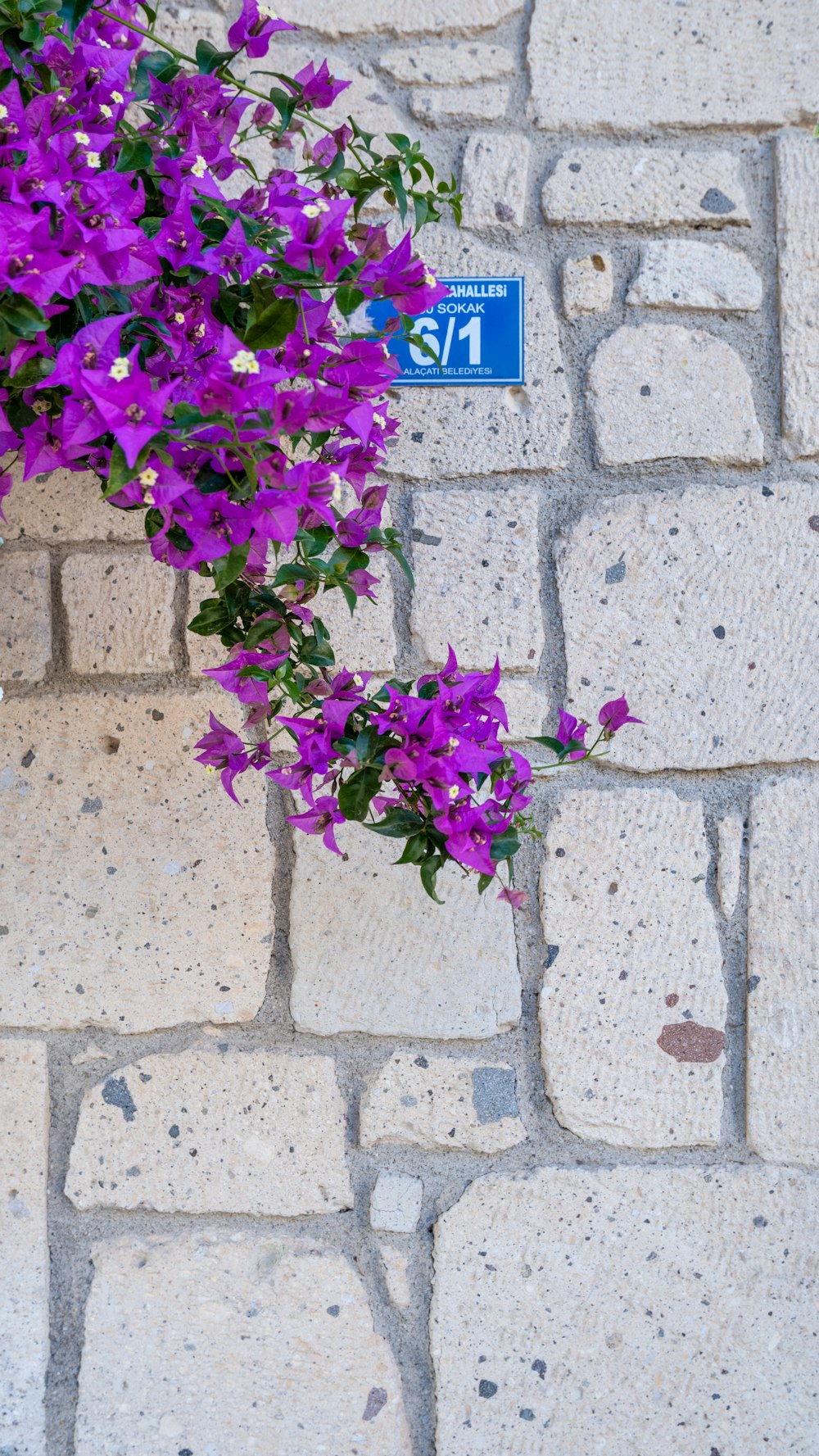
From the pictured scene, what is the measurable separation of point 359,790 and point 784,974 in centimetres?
62

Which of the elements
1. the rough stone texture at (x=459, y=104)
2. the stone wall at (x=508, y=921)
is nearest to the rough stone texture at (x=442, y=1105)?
the stone wall at (x=508, y=921)

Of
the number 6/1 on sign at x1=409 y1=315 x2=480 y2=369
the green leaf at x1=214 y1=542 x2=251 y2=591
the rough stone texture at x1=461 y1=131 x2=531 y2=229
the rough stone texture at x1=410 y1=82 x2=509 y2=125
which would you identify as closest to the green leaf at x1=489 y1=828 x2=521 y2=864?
the green leaf at x1=214 y1=542 x2=251 y2=591

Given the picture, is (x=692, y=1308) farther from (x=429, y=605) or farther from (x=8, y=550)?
(x=8, y=550)

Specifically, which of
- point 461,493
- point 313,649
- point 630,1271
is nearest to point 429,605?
point 461,493

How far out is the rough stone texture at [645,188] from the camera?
4.09 feet

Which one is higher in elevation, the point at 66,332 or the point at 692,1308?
the point at 66,332

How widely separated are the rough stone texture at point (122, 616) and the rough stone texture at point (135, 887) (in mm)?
45

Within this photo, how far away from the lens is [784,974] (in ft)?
3.94

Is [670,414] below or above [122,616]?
above

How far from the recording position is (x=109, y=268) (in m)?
0.71

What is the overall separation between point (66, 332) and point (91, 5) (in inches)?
11.2

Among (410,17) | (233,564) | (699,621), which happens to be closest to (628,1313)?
Result: (699,621)

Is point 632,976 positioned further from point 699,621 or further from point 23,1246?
point 23,1246

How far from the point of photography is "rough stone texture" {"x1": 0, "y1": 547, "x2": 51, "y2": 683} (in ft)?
4.00
